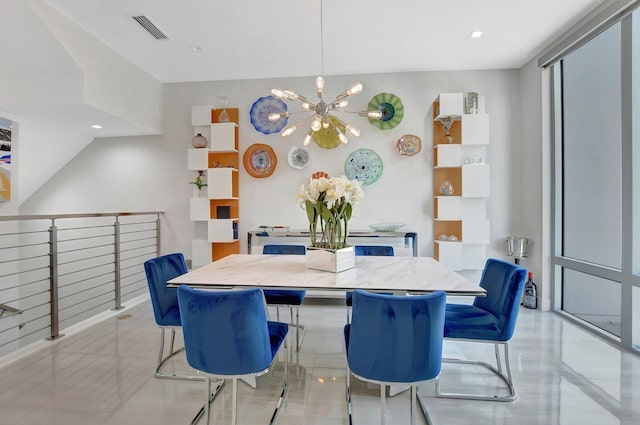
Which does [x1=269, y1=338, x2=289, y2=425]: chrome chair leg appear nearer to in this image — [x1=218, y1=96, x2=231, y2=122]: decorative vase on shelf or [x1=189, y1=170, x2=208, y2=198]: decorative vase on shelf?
[x1=189, y1=170, x2=208, y2=198]: decorative vase on shelf

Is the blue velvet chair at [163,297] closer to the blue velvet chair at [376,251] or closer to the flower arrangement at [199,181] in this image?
the blue velvet chair at [376,251]

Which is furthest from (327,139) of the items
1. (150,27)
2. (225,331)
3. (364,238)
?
(225,331)

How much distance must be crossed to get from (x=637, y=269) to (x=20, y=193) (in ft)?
24.0

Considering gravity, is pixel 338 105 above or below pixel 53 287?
above

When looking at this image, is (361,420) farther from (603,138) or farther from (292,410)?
(603,138)

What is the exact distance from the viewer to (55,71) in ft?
9.73

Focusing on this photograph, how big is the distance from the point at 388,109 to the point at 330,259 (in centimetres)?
272

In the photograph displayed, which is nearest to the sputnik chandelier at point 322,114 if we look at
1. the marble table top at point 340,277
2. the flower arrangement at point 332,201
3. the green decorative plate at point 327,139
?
the green decorative plate at point 327,139

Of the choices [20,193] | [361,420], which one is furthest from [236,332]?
[20,193]

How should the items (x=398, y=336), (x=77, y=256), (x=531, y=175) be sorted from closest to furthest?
(x=398, y=336), (x=531, y=175), (x=77, y=256)

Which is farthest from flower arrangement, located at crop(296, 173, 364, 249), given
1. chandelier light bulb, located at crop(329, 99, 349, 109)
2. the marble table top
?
chandelier light bulb, located at crop(329, 99, 349, 109)

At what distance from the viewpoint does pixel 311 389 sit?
6.73 feet

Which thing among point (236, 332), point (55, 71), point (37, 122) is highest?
point (55, 71)

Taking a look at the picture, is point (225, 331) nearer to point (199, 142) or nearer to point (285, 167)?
point (285, 167)
